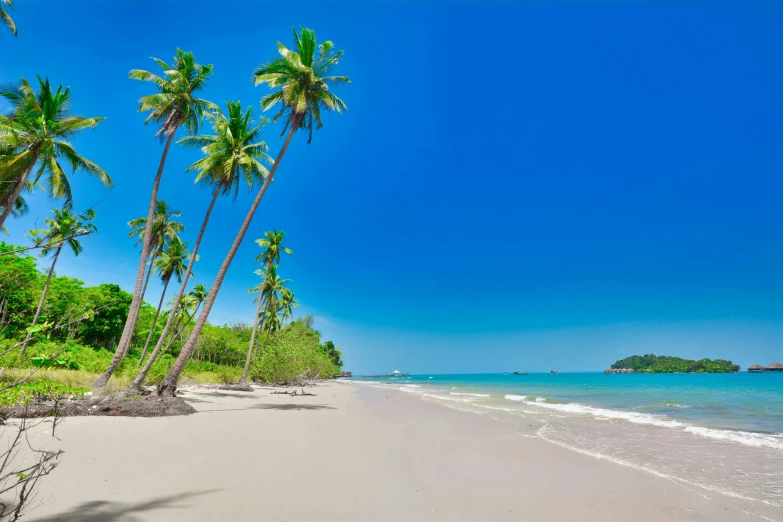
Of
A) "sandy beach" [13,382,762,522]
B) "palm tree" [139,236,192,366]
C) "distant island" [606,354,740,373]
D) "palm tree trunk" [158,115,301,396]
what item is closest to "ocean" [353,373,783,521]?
"sandy beach" [13,382,762,522]

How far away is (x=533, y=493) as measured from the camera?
6.54m

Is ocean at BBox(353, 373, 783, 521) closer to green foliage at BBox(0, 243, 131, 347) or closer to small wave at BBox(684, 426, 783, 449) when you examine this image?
small wave at BBox(684, 426, 783, 449)

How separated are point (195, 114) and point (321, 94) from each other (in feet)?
19.0

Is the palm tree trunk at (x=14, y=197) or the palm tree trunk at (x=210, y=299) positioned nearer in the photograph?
the palm tree trunk at (x=14, y=197)

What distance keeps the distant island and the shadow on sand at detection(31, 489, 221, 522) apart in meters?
165

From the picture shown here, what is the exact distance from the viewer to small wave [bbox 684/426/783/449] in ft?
36.8

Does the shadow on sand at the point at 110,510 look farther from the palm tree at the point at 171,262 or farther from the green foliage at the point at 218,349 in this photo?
the green foliage at the point at 218,349

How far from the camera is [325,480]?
648 centimetres

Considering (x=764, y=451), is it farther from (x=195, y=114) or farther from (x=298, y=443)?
(x=195, y=114)

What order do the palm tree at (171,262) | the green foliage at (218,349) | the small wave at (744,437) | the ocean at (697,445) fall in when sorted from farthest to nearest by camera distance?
the green foliage at (218,349) < the palm tree at (171,262) < the small wave at (744,437) < the ocean at (697,445)

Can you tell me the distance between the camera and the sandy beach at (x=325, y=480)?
17.0ft

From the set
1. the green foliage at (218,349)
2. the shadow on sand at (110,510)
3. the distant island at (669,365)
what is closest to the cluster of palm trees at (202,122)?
the shadow on sand at (110,510)

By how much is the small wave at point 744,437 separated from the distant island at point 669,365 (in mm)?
149514

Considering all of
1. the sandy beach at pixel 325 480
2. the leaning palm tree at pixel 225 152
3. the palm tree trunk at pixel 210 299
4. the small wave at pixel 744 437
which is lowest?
the sandy beach at pixel 325 480
